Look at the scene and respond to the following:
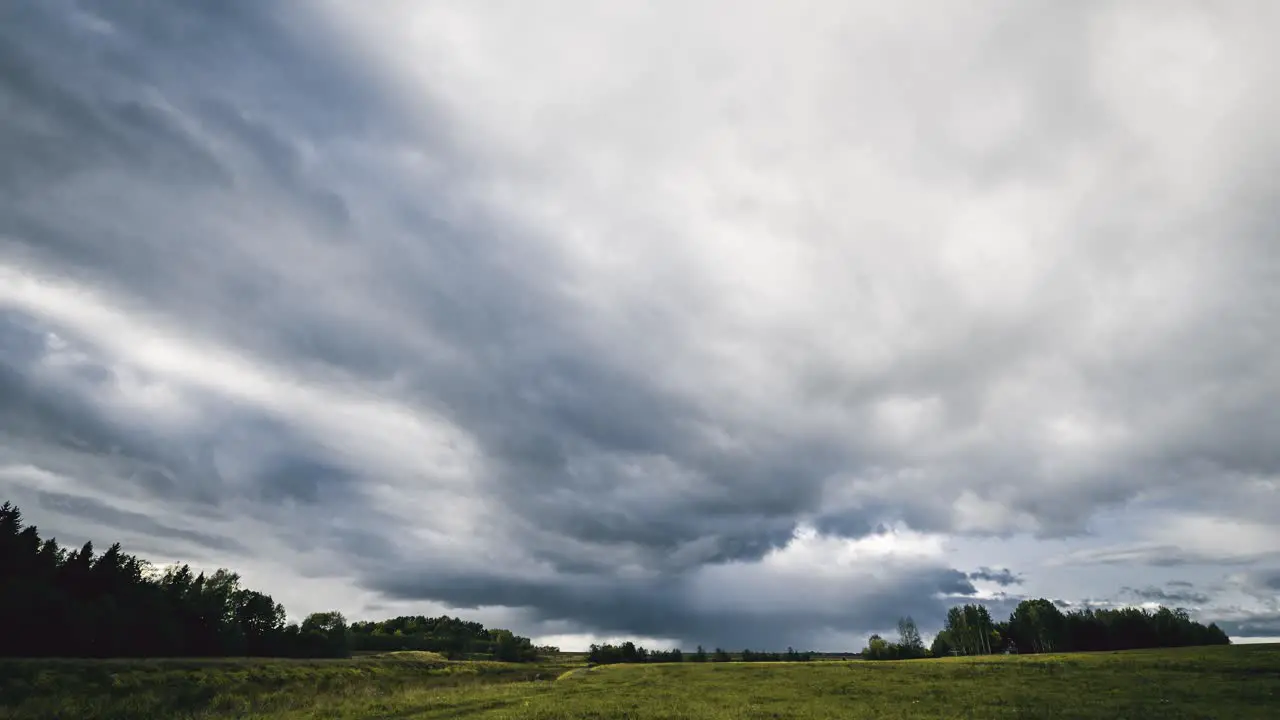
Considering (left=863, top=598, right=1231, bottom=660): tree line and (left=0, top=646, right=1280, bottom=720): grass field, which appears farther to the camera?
(left=863, top=598, right=1231, bottom=660): tree line

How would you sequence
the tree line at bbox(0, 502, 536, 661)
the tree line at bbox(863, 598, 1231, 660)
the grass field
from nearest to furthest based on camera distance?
the grass field < the tree line at bbox(0, 502, 536, 661) < the tree line at bbox(863, 598, 1231, 660)

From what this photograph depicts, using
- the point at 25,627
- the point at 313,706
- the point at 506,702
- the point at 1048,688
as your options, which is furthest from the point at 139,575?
the point at 1048,688

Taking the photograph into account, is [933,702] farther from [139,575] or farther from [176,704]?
[139,575]

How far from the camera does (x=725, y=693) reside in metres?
64.2

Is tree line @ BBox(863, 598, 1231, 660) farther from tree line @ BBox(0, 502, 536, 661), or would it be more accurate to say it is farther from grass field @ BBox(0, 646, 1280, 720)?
tree line @ BBox(0, 502, 536, 661)

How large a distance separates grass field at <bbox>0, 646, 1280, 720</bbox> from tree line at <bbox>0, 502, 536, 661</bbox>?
63.5 ft

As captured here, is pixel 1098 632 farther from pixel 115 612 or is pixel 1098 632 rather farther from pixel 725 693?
pixel 115 612

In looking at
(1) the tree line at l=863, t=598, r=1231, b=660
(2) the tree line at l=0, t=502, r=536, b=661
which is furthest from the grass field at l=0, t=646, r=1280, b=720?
(1) the tree line at l=863, t=598, r=1231, b=660

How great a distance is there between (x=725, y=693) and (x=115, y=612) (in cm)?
9475

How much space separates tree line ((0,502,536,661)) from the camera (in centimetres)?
8106

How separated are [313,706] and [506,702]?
17461 mm

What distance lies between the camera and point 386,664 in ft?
384

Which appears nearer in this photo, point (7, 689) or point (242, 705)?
point (7, 689)

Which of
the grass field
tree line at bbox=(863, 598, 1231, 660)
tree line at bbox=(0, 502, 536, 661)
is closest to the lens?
the grass field
